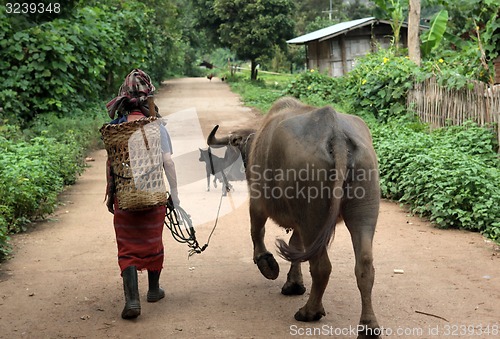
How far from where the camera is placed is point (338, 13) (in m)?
52.2

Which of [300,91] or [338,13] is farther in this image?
[338,13]

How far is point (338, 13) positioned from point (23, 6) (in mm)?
40185

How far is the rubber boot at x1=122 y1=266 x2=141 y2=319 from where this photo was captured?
5082mm

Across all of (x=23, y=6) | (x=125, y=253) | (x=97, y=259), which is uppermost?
(x=23, y=6)

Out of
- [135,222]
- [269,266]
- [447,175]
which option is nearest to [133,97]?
[135,222]

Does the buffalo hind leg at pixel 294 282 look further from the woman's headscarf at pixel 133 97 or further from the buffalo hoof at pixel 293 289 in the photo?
the woman's headscarf at pixel 133 97

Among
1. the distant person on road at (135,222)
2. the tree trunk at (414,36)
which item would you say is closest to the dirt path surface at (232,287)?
the distant person on road at (135,222)

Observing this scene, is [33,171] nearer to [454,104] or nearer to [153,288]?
[153,288]

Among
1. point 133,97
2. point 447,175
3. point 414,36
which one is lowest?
point 447,175

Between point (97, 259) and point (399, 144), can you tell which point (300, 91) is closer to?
point (399, 144)

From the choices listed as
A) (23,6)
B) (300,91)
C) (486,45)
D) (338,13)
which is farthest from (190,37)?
(486,45)

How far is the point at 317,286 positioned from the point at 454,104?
7465 millimetres

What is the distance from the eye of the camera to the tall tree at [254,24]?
109 feet

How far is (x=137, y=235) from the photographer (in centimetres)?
529
